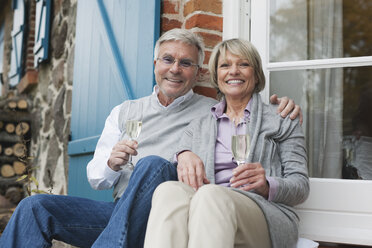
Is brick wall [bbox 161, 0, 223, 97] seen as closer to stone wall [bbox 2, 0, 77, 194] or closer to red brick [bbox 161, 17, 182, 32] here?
red brick [bbox 161, 17, 182, 32]

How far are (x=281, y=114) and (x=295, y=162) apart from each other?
9.2 inches

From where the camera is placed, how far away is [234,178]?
61.6 inches

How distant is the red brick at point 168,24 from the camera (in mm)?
2482

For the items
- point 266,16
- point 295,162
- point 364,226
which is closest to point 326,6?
point 266,16

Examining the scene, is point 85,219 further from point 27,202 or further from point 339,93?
point 339,93

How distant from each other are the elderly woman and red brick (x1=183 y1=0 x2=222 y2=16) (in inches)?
16.2

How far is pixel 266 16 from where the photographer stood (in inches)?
92.5

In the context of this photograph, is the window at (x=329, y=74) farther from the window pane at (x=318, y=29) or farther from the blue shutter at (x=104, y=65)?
the blue shutter at (x=104, y=65)

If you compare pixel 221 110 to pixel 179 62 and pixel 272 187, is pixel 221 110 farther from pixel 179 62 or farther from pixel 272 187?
pixel 272 187

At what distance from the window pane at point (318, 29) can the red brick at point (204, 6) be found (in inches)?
11.6

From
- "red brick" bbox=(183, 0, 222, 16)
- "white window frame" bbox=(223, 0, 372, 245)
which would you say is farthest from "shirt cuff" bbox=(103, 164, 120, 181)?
"red brick" bbox=(183, 0, 222, 16)

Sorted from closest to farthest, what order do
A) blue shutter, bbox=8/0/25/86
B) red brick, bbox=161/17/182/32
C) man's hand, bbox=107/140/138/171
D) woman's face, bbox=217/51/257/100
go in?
man's hand, bbox=107/140/138/171 < woman's face, bbox=217/51/257/100 < red brick, bbox=161/17/182/32 < blue shutter, bbox=8/0/25/86

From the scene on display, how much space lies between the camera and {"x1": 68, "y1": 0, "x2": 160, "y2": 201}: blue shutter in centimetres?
253

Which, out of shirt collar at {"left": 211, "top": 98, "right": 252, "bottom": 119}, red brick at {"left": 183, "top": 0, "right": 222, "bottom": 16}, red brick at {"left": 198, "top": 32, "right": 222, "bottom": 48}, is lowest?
shirt collar at {"left": 211, "top": 98, "right": 252, "bottom": 119}
